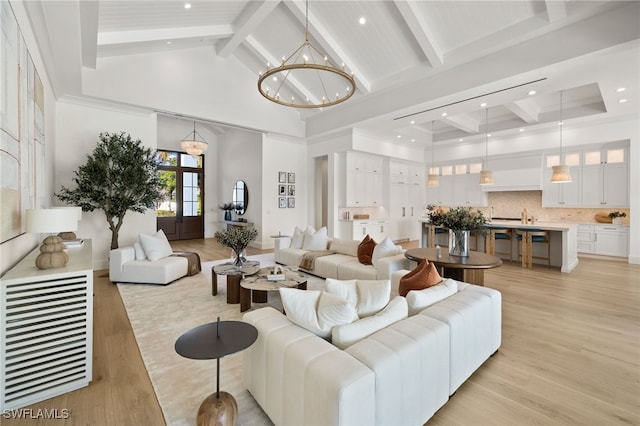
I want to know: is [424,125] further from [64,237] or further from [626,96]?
[64,237]

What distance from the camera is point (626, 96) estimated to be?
5188 millimetres

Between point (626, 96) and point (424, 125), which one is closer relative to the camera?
point (626, 96)

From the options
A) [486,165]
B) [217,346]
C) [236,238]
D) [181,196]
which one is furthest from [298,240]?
[486,165]

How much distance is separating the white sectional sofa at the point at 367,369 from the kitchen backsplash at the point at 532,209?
7.74 metres

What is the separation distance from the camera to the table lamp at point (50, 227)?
2143 mm

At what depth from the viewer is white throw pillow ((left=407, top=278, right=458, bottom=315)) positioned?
2.15 metres

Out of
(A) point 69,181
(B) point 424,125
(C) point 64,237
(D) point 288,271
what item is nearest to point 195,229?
(A) point 69,181

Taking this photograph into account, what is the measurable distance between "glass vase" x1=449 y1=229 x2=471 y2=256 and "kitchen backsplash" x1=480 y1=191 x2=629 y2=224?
579 cm

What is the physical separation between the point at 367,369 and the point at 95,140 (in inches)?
271

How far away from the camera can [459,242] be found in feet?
13.0

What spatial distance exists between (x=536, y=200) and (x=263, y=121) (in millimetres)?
8131

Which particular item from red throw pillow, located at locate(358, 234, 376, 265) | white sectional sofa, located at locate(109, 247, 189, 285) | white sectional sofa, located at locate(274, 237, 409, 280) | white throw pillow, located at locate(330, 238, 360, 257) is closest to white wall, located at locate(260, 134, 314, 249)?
white sectional sofa, located at locate(274, 237, 409, 280)

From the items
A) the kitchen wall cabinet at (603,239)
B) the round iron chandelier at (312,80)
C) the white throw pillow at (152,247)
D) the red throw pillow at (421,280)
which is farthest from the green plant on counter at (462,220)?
the kitchen wall cabinet at (603,239)

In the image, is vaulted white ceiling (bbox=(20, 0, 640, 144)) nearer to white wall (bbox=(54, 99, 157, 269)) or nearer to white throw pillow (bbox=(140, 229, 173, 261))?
white wall (bbox=(54, 99, 157, 269))
